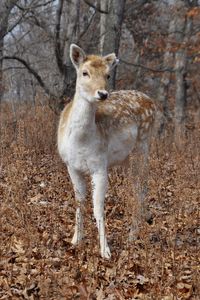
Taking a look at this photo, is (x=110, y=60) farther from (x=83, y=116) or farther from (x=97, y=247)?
(x=97, y=247)

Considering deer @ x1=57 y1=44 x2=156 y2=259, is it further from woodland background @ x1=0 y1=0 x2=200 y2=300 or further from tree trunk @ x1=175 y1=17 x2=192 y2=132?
tree trunk @ x1=175 y1=17 x2=192 y2=132

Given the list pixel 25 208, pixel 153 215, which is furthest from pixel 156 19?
pixel 25 208

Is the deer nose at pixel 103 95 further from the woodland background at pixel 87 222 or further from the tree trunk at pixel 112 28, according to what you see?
the tree trunk at pixel 112 28

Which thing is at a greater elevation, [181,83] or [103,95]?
[181,83]

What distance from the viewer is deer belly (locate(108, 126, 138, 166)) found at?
608cm

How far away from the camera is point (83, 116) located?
5.67m

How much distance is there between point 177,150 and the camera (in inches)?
392

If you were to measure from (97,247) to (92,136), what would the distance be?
1223 millimetres

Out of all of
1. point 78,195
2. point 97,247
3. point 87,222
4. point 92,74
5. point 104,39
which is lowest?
point 97,247

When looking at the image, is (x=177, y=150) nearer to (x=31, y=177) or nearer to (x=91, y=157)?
(x=31, y=177)

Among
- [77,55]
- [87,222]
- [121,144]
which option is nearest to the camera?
[87,222]

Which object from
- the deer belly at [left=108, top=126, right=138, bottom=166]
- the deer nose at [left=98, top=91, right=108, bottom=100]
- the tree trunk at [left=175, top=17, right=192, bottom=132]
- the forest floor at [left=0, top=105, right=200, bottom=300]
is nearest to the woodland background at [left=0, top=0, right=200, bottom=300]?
the forest floor at [left=0, top=105, right=200, bottom=300]

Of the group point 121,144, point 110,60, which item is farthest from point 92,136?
point 110,60

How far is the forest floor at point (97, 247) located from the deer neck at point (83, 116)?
0.70 meters
